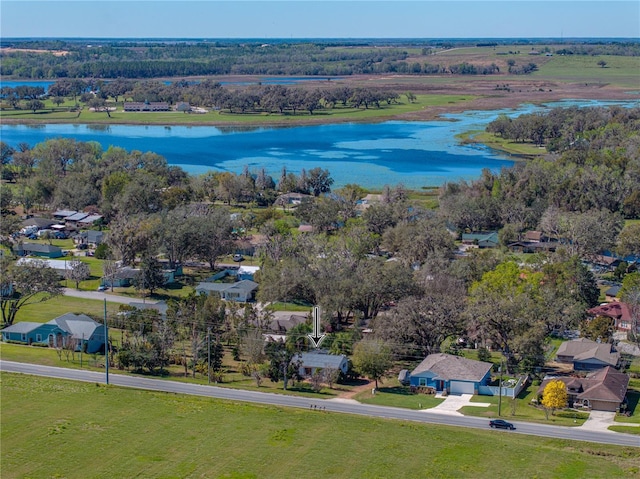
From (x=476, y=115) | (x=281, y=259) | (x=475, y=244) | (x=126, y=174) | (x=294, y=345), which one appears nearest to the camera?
(x=294, y=345)

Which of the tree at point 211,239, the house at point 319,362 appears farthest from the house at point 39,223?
the house at point 319,362

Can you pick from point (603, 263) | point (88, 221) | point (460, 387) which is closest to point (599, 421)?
point (460, 387)

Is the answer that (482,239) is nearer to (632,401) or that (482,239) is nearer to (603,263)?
(603,263)

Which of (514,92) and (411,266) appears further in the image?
(514,92)

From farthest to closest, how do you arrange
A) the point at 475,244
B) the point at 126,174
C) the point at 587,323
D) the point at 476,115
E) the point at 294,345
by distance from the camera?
the point at 476,115
the point at 126,174
the point at 475,244
the point at 587,323
the point at 294,345

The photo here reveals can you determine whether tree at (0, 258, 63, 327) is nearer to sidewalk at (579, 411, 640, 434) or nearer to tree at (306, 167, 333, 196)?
sidewalk at (579, 411, 640, 434)

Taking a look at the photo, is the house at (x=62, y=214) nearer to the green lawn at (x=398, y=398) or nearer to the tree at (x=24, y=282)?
the tree at (x=24, y=282)

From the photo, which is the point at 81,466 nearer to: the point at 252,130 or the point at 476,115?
the point at 252,130

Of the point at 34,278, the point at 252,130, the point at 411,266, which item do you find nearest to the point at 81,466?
the point at 34,278
